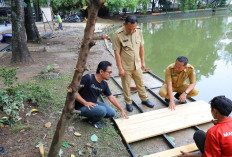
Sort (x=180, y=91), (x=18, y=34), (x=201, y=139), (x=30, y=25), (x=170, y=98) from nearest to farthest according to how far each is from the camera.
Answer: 1. (x=201, y=139)
2. (x=170, y=98)
3. (x=180, y=91)
4. (x=18, y=34)
5. (x=30, y=25)

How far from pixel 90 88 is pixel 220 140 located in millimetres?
1831

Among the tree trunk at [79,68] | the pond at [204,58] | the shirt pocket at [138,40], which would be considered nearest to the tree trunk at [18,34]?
the shirt pocket at [138,40]

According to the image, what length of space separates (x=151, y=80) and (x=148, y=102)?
57.8 inches

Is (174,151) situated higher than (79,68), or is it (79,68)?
(79,68)

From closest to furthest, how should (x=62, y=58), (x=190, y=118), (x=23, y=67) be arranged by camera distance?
(x=190, y=118)
(x=23, y=67)
(x=62, y=58)

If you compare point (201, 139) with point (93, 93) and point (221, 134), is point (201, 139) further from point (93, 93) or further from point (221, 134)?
point (93, 93)

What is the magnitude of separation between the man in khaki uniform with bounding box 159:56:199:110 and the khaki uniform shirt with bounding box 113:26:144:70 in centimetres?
65

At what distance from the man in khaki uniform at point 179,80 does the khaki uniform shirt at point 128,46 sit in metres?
0.65

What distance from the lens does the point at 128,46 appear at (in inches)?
129

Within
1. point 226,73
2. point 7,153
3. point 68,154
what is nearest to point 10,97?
point 7,153

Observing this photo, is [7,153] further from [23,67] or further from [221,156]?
[23,67]

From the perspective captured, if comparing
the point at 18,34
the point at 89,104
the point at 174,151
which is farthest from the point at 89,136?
the point at 18,34

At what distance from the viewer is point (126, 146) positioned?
106 inches

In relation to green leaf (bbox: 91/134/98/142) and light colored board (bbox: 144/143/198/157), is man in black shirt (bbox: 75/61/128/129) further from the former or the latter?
light colored board (bbox: 144/143/198/157)
